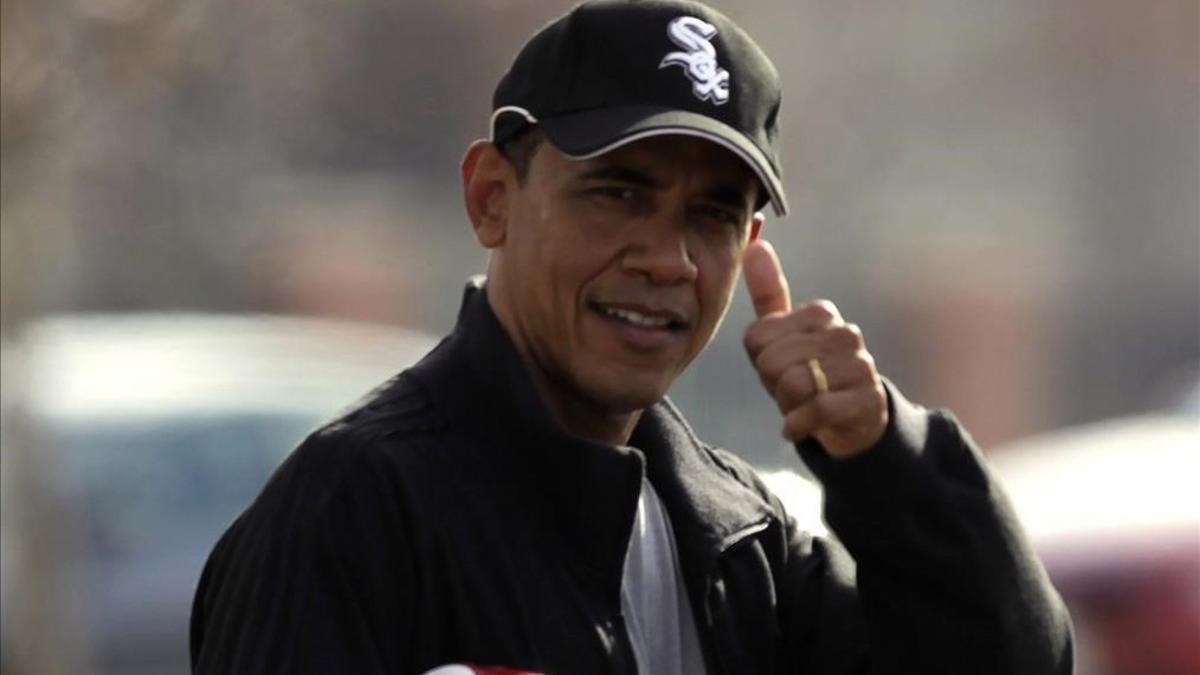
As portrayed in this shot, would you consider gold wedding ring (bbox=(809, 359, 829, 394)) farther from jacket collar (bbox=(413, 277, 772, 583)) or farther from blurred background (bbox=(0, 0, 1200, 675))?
blurred background (bbox=(0, 0, 1200, 675))

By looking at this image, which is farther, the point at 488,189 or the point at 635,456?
the point at 488,189

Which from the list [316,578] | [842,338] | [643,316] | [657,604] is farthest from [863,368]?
[316,578]

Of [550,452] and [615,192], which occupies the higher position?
[615,192]

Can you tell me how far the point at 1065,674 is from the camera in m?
3.24

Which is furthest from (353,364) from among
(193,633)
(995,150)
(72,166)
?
(995,150)

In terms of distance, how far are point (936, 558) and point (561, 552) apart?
17.7 inches

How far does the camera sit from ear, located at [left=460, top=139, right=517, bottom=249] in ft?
10.9

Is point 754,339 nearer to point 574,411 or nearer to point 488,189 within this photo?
point 574,411

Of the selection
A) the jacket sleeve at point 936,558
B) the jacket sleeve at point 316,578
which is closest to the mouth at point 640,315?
the jacket sleeve at point 936,558

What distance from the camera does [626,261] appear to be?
10.4 feet

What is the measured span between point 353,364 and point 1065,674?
658cm

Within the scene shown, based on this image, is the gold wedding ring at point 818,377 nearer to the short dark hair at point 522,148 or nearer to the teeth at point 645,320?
the teeth at point 645,320

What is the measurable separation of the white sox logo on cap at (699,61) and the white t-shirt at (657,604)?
1.56 feet

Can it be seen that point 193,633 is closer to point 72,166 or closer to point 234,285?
point 72,166
